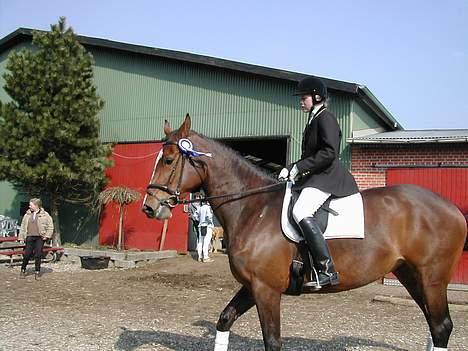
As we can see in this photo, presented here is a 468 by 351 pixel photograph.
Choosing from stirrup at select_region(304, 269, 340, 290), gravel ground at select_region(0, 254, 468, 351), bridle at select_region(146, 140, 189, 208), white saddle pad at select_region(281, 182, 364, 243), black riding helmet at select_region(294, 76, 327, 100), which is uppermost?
black riding helmet at select_region(294, 76, 327, 100)

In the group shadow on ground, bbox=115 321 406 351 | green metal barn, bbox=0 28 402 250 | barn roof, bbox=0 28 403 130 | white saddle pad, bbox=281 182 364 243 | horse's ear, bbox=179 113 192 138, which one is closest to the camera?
white saddle pad, bbox=281 182 364 243

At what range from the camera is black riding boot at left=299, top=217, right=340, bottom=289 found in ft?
17.3

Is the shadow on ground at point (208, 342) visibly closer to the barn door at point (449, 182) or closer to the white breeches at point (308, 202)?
the white breeches at point (308, 202)

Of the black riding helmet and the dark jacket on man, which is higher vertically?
the black riding helmet

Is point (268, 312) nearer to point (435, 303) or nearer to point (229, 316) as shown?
point (229, 316)

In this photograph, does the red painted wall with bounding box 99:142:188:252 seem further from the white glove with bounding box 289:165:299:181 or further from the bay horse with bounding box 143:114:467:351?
the white glove with bounding box 289:165:299:181

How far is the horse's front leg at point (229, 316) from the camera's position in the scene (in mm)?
5875

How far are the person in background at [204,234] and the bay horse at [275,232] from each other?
11588 millimetres

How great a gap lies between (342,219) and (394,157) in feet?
30.8

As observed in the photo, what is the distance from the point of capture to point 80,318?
351 inches

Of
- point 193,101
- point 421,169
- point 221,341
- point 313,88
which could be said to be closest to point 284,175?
point 313,88

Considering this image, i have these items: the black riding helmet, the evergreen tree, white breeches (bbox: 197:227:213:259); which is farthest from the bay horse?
the evergreen tree

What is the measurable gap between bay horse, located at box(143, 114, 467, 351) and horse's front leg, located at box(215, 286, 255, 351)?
0.04 feet

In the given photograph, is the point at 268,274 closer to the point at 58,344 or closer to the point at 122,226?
the point at 58,344
